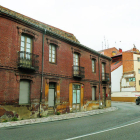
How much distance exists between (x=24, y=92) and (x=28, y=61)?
2365 millimetres

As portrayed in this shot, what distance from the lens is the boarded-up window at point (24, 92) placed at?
13.3 metres

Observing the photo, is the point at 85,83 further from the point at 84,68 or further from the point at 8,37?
the point at 8,37

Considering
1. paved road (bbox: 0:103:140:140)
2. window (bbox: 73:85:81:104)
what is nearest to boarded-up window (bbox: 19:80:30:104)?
paved road (bbox: 0:103:140:140)

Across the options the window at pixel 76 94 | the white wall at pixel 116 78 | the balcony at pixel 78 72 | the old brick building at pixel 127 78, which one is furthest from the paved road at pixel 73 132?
the white wall at pixel 116 78

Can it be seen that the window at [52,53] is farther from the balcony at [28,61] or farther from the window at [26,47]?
the window at [26,47]

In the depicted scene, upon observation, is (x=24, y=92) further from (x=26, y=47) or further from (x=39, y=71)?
(x=26, y=47)

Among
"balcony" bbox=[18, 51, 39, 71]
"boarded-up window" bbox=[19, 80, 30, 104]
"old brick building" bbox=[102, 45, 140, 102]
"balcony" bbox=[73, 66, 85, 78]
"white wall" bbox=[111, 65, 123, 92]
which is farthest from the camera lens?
"white wall" bbox=[111, 65, 123, 92]

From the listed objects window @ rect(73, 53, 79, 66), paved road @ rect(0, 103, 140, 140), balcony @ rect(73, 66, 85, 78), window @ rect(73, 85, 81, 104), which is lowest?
paved road @ rect(0, 103, 140, 140)

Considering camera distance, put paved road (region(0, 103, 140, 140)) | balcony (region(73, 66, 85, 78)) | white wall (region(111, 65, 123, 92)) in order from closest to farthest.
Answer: paved road (region(0, 103, 140, 140)) < balcony (region(73, 66, 85, 78)) < white wall (region(111, 65, 123, 92))

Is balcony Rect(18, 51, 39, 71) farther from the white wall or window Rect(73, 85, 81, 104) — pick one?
the white wall

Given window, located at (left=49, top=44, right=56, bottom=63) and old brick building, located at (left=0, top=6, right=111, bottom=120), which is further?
window, located at (left=49, top=44, right=56, bottom=63)

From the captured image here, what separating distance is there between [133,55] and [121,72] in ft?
15.7

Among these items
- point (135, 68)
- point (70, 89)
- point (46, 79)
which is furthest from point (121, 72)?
point (46, 79)

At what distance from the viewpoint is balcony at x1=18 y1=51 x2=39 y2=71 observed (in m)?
13.0
